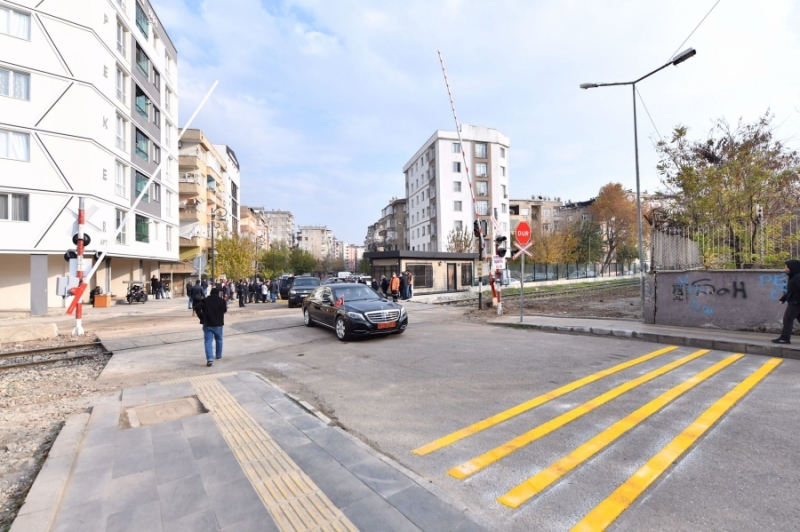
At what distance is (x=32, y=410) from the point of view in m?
5.60

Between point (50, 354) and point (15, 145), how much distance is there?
17.1 meters

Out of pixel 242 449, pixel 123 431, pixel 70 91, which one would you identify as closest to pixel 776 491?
pixel 242 449

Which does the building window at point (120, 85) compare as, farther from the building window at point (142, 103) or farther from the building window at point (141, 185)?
the building window at point (141, 185)

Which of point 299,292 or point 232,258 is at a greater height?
point 232,258

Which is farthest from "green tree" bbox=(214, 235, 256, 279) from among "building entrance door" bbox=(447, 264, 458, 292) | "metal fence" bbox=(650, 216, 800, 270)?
"metal fence" bbox=(650, 216, 800, 270)

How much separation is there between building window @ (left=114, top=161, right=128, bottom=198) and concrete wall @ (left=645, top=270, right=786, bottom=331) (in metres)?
29.5

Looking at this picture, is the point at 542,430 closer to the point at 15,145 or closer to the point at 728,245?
the point at 728,245

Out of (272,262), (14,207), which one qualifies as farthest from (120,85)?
(272,262)

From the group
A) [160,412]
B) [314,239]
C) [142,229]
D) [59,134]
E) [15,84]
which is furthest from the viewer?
[314,239]

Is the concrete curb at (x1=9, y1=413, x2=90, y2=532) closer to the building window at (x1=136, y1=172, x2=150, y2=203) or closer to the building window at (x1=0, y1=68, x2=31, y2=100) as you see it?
the building window at (x1=0, y1=68, x2=31, y2=100)

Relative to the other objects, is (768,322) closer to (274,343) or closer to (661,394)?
(661,394)

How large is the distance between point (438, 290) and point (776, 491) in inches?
1077

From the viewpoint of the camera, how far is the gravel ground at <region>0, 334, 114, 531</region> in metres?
3.45

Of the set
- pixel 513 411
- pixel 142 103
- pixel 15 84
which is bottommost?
pixel 513 411
